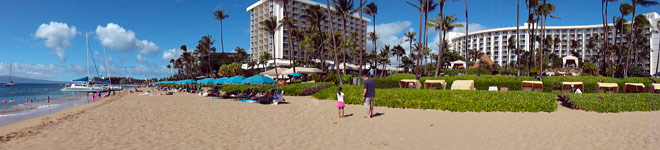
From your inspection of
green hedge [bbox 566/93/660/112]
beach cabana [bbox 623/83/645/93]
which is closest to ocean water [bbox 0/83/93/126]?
green hedge [bbox 566/93/660/112]

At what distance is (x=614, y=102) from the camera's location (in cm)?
1155

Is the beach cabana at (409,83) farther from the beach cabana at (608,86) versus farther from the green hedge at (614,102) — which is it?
the beach cabana at (608,86)

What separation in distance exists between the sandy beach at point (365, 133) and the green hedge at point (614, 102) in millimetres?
733

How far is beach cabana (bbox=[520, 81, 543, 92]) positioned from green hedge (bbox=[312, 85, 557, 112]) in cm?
409

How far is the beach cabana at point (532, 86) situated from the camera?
16.2m

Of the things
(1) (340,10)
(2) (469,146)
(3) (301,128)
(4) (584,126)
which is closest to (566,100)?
(4) (584,126)

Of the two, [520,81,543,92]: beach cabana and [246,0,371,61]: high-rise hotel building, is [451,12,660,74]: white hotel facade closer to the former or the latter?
[246,0,371,61]: high-rise hotel building

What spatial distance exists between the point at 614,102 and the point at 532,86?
15.9 feet

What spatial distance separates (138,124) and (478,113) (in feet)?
32.7

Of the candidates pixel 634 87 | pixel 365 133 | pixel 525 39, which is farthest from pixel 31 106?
pixel 525 39

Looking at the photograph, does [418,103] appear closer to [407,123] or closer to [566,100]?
[407,123]

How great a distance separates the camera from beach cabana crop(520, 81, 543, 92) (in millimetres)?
16250

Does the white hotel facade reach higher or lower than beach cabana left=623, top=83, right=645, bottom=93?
higher

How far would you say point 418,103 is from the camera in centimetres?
1270
